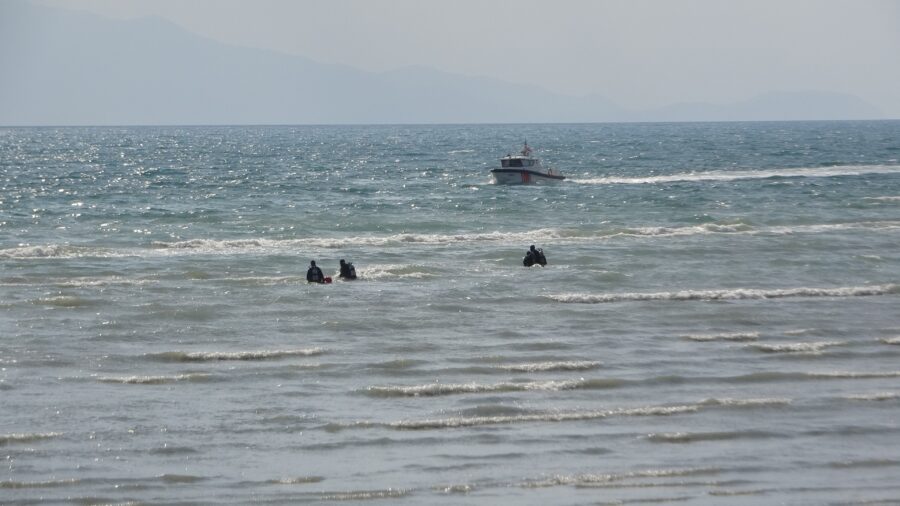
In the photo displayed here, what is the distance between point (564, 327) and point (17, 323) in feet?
39.8

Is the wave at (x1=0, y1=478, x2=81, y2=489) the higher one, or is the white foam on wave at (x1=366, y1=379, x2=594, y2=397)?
the white foam on wave at (x1=366, y1=379, x2=594, y2=397)

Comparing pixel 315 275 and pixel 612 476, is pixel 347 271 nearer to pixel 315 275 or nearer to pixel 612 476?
pixel 315 275

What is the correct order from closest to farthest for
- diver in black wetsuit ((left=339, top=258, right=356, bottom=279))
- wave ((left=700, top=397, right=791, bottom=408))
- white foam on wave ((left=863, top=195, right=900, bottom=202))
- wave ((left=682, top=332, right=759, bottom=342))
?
1. wave ((left=700, top=397, right=791, bottom=408))
2. wave ((left=682, top=332, right=759, bottom=342))
3. diver in black wetsuit ((left=339, top=258, right=356, bottom=279))
4. white foam on wave ((left=863, top=195, right=900, bottom=202))

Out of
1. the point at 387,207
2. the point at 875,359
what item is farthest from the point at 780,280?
the point at 387,207

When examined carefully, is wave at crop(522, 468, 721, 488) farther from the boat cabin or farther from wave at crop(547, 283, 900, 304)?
the boat cabin

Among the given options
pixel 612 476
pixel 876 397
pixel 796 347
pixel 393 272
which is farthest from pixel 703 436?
pixel 393 272

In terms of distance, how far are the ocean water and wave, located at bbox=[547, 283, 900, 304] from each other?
124 millimetres

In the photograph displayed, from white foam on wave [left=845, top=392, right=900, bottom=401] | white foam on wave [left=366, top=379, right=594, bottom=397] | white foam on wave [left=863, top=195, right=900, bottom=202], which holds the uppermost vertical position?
white foam on wave [left=863, top=195, right=900, bottom=202]

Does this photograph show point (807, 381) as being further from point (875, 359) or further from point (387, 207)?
point (387, 207)

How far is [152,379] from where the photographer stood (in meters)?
21.5

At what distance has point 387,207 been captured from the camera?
183ft

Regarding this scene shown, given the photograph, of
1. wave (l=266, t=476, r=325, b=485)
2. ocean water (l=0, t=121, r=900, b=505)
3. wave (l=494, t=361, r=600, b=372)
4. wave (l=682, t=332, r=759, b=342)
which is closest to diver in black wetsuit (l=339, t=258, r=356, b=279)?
ocean water (l=0, t=121, r=900, b=505)

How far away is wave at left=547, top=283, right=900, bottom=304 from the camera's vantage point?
3003 centimetres

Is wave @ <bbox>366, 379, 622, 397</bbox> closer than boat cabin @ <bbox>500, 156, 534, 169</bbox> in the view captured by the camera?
Yes
